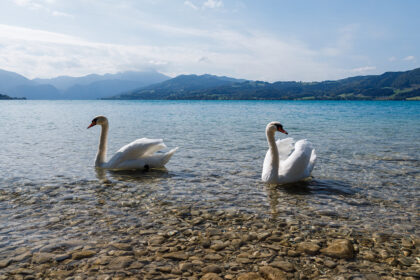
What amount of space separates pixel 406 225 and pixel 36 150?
14.3m

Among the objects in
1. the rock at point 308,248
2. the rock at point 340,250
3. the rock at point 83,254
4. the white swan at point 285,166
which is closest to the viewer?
the rock at point 83,254

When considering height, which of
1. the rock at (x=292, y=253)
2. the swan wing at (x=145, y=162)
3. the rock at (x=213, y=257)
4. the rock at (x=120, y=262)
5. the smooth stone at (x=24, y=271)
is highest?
the swan wing at (x=145, y=162)

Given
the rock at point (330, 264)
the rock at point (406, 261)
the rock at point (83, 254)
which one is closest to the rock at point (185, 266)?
the rock at point (83, 254)

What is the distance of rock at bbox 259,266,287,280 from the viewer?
401 centimetres

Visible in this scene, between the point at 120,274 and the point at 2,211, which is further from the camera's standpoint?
the point at 2,211

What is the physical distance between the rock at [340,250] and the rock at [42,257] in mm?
4029

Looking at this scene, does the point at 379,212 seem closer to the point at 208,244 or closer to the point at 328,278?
the point at 328,278

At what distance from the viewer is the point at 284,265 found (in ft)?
14.1

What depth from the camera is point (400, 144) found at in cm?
1594

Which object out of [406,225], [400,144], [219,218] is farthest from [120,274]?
[400,144]

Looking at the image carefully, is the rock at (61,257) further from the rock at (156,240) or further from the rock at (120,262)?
the rock at (156,240)

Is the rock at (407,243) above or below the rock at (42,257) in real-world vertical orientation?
below

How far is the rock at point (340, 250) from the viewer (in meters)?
4.53

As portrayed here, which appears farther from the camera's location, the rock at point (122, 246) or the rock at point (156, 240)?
the rock at point (156, 240)
